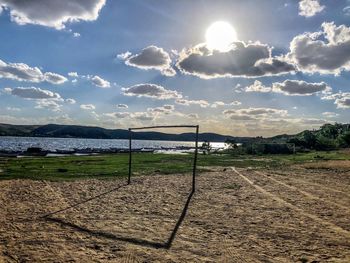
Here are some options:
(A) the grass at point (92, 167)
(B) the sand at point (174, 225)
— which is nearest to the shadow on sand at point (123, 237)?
(B) the sand at point (174, 225)

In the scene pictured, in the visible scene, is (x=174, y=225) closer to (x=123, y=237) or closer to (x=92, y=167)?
(x=123, y=237)

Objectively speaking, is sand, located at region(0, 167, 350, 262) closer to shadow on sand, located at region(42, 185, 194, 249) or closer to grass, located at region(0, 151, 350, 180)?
shadow on sand, located at region(42, 185, 194, 249)

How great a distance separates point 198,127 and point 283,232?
11409 millimetres

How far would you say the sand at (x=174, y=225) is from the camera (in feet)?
30.1

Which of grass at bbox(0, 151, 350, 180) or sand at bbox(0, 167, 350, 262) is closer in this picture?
sand at bbox(0, 167, 350, 262)

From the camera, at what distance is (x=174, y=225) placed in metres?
12.3

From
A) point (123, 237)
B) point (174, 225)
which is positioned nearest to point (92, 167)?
point (174, 225)

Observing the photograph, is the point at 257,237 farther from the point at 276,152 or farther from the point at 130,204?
the point at 276,152

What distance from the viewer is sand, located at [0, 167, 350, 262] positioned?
916cm

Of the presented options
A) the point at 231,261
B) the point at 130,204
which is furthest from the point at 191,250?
the point at 130,204

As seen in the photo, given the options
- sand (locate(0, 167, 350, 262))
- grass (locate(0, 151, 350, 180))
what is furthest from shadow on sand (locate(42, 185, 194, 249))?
grass (locate(0, 151, 350, 180))

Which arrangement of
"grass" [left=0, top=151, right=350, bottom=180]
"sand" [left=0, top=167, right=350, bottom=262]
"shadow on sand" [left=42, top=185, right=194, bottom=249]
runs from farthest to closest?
"grass" [left=0, top=151, right=350, bottom=180] < "shadow on sand" [left=42, top=185, right=194, bottom=249] < "sand" [left=0, top=167, right=350, bottom=262]

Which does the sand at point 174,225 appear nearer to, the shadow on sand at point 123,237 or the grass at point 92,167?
the shadow on sand at point 123,237

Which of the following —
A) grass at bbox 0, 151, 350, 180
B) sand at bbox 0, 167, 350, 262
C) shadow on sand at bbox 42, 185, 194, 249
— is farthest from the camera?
grass at bbox 0, 151, 350, 180
